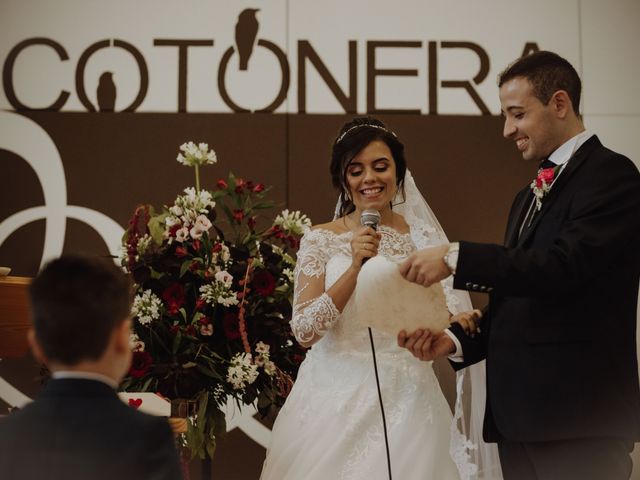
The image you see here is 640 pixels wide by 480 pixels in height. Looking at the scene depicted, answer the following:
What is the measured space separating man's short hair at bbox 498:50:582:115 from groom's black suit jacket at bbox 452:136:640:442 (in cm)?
25

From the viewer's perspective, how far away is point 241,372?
321 cm

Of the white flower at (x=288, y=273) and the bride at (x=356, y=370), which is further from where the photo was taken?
the white flower at (x=288, y=273)

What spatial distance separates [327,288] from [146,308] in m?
0.75

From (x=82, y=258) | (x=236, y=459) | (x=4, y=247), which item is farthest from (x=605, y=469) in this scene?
(x=4, y=247)

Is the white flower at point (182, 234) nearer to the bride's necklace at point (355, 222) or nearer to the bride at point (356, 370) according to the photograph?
the bride at point (356, 370)

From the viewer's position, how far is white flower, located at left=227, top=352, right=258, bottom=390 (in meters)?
3.21

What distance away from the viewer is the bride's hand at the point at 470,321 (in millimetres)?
2654

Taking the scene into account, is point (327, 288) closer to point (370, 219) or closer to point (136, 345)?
point (370, 219)

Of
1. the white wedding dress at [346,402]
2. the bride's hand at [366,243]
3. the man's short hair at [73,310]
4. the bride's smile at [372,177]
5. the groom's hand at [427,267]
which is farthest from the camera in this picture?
the bride's smile at [372,177]

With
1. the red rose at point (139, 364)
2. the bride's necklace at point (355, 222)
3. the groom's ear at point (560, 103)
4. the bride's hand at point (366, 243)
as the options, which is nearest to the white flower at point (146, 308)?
the red rose at point (139, 364)

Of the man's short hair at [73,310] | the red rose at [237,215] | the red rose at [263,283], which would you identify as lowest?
the red rose at [263,283]

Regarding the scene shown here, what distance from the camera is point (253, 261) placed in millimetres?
3398

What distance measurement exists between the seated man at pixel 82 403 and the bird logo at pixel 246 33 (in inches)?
144

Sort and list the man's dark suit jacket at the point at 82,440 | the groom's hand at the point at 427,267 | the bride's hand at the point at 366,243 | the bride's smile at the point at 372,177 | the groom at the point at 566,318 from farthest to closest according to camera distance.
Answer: the bride's smile at the point at 372,177 → the bride's hand at the point at 366,243 → the groom's hand at the point at 427,267 → the groom at the point at 566,318 → the man's dark suit jacket at the point at 82,440
